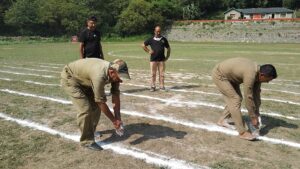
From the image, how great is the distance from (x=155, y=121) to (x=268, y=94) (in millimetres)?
4880

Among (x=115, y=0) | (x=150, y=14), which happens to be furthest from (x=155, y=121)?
(x=115, y=0)

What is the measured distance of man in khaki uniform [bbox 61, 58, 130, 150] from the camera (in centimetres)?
536

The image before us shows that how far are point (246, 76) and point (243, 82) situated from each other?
0.71 ft

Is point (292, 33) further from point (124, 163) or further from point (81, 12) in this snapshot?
point (124, 163)

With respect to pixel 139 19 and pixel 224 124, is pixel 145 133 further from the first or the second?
pixel 139 19

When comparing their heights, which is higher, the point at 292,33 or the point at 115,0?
the point at 115,0

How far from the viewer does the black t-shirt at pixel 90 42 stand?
10234mm

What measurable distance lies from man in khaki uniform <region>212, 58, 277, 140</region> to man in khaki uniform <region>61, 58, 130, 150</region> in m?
2.24

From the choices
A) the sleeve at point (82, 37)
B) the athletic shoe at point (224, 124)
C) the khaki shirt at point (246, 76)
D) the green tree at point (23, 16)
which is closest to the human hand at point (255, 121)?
the khaki shirt at point (246, 76)

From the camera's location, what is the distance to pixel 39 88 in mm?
11938

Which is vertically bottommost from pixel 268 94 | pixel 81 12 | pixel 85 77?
pixel 268 94

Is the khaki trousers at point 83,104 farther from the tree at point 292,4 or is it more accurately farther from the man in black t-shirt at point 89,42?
the tree at point 292,4

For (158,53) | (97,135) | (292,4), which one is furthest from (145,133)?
(292,4)

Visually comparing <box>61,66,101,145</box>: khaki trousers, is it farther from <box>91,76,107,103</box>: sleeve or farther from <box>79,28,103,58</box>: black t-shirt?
<box>79,28,103,58</box>: black t-shirt
